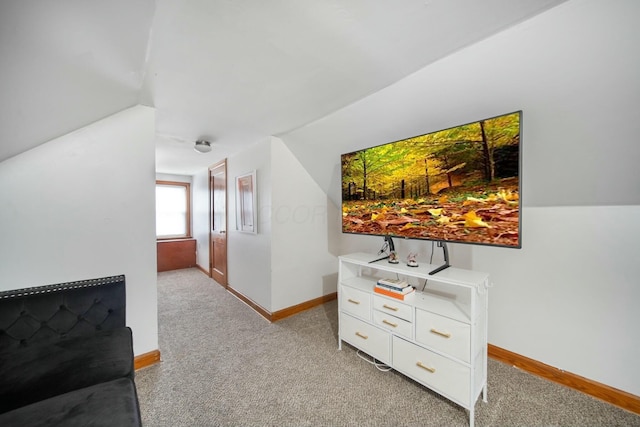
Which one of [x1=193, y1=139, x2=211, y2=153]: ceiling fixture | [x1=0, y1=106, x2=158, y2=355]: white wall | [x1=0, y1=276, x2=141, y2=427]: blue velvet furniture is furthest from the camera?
[x1=193, y1=139, x2=211, y2=153]: ceiling fixture

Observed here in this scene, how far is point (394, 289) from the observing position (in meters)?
1.81

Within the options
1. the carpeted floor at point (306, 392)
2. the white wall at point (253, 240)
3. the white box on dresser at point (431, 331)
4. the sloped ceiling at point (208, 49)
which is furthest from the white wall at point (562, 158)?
the white wall at point (253, 240)

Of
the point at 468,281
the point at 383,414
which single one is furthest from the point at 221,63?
the point at 383,414

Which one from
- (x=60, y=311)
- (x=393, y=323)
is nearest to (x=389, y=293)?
(x=393, y=323)

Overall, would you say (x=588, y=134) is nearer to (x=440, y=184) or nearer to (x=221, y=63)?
(x=440, y=184)

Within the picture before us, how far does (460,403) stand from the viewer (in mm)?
1466

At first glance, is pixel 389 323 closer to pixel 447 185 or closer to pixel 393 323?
pixel 393 323

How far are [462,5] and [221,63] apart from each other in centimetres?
129

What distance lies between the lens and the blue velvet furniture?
3.30 feet

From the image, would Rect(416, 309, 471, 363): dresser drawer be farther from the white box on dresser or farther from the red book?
the red book

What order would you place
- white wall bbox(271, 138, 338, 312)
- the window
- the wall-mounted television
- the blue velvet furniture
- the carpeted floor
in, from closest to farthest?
the blue velvet furniture < the wall-mounted television < the carpeted floor < white wall bbox(271, 138, 338, 312) < the window

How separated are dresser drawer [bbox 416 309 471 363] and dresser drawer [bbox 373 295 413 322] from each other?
0.06 metres

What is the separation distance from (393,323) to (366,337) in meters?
0.33

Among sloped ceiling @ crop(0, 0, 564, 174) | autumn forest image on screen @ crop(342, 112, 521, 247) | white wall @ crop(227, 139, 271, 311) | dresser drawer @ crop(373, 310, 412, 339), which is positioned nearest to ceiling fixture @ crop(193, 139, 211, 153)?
white wall @ crop(227, 139, 271, 311)
